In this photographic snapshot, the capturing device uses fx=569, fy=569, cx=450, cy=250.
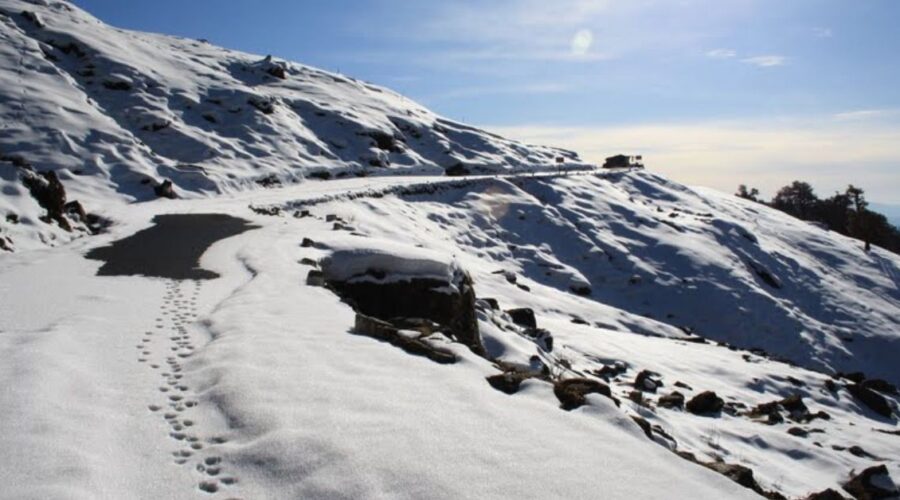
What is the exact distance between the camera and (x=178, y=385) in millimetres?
6246

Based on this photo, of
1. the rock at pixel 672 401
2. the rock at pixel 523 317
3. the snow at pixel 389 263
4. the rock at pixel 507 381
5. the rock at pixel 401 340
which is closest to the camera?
the rock at pixel 507 381

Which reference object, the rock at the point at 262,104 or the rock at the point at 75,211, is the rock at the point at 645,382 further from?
the rock at the point at 262,104

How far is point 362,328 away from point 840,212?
326 feet

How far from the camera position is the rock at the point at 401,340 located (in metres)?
7.51

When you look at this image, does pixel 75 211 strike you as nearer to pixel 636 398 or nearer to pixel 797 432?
pixel 636 398

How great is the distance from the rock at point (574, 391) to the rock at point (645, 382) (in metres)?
10.5

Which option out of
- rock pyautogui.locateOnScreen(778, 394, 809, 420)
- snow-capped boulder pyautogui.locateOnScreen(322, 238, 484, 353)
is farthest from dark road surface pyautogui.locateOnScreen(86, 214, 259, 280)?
rock pyautogui.locateOnScreen(778, 394, 809, 420)

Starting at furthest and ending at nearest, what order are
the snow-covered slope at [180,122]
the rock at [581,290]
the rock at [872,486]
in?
the rock at [581,290]
the snow-covered slope at [180,122]
the rock at [872,486]

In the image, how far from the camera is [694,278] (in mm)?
41375

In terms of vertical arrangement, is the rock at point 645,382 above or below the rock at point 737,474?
below

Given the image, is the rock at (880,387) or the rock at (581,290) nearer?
the rock at (880,387)

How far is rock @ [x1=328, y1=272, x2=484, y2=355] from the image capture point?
11.7 meters

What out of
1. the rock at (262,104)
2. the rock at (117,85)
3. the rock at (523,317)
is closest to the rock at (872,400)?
the rock at (523,317)

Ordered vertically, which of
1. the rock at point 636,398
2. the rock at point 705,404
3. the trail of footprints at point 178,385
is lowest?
the rock at point 705,404
